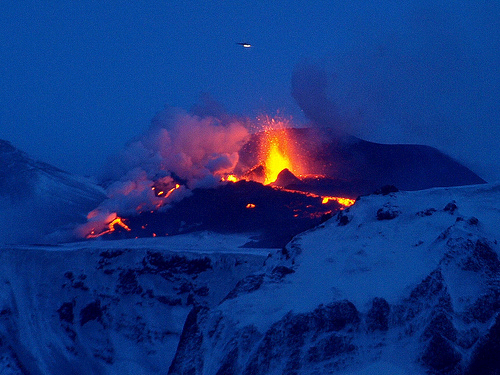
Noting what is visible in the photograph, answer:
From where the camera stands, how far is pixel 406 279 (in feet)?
81.4

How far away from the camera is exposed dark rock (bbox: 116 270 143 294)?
44.3 meters

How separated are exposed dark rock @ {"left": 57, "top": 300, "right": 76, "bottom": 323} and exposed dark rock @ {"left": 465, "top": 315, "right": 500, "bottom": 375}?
31.5m

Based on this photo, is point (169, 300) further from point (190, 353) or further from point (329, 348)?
point (329, 348)

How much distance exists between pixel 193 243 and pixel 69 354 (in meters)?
17.4

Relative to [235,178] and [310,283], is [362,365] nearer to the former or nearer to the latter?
[310,283]

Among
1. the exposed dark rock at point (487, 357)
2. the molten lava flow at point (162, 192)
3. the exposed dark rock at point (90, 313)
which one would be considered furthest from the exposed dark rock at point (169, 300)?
the molten lava flow at point (162, 192)

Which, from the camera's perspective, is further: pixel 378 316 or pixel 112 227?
pixel 112 227

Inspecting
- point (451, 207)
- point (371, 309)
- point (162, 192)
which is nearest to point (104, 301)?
point (371, 309)

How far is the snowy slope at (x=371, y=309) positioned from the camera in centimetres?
2145

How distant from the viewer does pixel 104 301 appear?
43.8 metres

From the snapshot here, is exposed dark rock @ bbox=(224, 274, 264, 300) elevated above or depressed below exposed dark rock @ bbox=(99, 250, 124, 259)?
below

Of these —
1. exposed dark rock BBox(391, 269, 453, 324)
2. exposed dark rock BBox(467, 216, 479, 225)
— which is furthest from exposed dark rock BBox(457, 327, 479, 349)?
exposed dark rock BBox(467, 216, 479, 225)

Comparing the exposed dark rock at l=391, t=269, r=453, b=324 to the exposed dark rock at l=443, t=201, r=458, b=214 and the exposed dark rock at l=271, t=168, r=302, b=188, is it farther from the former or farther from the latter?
the exposed dark rock at l=271, t=168, r=302, b=188

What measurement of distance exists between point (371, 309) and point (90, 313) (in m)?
26.6
